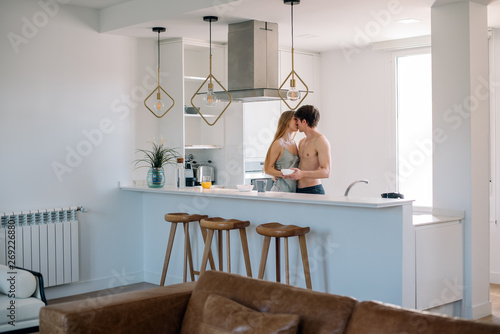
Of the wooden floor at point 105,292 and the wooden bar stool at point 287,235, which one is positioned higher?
the wooden bar stool at point 287,235

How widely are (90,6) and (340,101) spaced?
3185 mm

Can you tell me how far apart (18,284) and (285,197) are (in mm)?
2032

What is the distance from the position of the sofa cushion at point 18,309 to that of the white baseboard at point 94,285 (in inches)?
57.0

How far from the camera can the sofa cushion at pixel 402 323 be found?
76.9 inches

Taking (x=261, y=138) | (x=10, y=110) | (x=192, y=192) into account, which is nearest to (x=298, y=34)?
(x=261, y=138)

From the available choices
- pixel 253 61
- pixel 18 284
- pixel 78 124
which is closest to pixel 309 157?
pixel 253 61

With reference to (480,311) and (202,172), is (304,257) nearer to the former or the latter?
(480,311)

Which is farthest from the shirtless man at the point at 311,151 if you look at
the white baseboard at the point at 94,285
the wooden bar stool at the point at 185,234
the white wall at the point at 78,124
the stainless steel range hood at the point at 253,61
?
the white baseboard at the point at 94,285

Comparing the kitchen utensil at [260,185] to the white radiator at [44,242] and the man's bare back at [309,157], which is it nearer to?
the man's bare back at [309,157]

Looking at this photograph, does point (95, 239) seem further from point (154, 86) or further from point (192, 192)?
point (154, 86)

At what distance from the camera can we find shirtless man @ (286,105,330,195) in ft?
18.3

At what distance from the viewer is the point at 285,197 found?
15.3 feet

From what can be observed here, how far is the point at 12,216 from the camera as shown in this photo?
206 inches

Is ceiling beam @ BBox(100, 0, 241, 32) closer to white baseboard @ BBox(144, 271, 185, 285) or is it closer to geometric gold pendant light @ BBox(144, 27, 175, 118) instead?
geometric gold pendant light @ BBox(144, 27, 175, 118)
